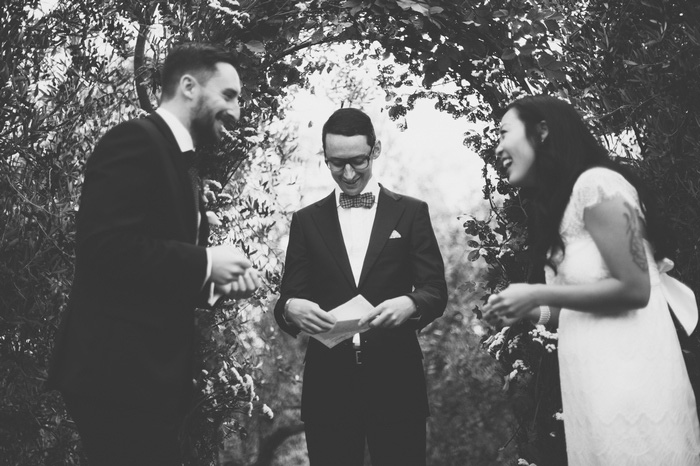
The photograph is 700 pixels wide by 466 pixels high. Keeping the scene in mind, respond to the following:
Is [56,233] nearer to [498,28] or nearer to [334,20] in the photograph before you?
[334,20]

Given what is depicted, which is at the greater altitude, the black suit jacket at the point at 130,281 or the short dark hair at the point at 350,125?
the short dark hair at the point at 350,125

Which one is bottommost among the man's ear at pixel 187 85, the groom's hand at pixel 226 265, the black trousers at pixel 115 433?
the black trousers at pixel 115 433

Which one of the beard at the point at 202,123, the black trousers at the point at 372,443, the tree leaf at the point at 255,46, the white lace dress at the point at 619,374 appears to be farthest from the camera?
the tree leaf at the point at 255,46

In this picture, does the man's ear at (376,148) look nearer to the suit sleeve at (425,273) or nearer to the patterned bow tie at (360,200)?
the patterned bow tie at (360,200)

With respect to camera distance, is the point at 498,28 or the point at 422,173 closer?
the point at 498,28

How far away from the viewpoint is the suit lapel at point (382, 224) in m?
3.27

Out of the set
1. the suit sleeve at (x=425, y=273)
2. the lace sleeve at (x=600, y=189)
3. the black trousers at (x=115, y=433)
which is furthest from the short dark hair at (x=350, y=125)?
the black trousers at (x=115, y=433)

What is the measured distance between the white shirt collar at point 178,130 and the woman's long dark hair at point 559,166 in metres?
1.07

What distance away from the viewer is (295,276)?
338 centimetres

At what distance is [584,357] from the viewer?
2.16 m

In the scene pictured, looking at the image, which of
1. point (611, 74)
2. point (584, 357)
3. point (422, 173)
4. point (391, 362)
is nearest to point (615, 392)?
point (584, 357)

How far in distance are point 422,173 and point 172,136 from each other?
6966mm

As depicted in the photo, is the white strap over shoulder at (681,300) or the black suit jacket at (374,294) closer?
the white strap over shoulder at (681,300)

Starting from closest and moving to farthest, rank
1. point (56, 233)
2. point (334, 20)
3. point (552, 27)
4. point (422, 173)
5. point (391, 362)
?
point (391, 362)
point (56, 233)
point (552, 27)
point (334, 20)
point (422, 173)
